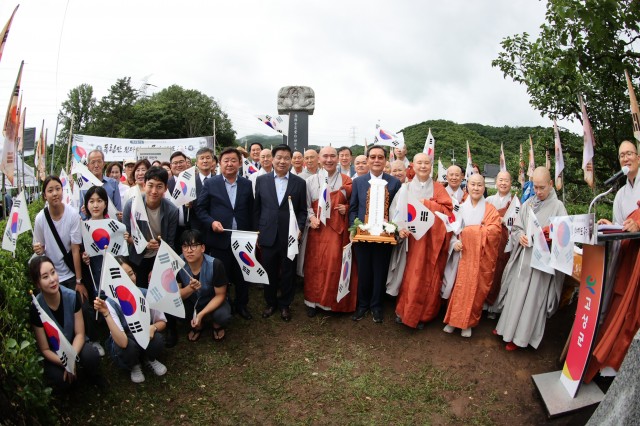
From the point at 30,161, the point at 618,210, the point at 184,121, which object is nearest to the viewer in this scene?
the point at 618,210

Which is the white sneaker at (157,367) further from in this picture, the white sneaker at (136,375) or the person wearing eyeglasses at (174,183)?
the person wearing eyeglasses at (174,183)

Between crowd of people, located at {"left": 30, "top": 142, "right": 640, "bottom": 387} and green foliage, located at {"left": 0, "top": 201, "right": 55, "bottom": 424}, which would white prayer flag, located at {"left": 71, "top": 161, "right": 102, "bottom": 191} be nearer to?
crowd of people, located at {"left": 30, "top": 142, "right": 640, "bottom": 387}

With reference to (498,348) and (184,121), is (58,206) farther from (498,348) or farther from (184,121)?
(184,121)

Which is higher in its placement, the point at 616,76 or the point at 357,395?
the point at 616,76

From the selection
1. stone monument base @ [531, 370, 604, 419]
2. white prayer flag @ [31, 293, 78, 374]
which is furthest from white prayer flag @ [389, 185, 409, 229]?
white prayer flag @ [31, 293, 78, 374]

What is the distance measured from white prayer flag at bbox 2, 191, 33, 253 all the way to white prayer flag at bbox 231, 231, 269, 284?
1.96 m

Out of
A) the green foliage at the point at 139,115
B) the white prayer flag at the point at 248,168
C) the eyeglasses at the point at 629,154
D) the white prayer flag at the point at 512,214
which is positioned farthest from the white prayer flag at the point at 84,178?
the green foliage at the point at 139,115

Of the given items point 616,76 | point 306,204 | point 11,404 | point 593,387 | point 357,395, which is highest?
point 616,76

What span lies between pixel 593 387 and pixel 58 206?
5.08m

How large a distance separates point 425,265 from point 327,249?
1189mm

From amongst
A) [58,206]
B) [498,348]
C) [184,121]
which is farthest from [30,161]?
[498,348]

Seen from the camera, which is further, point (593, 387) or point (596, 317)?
point (593, 387)

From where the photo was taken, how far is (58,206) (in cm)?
405

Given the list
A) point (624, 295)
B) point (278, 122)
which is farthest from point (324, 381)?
point (278, 122)
